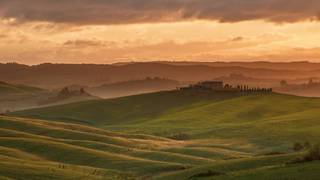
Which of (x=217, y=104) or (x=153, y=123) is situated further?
(x=217, y=104)

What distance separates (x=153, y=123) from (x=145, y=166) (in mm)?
92125

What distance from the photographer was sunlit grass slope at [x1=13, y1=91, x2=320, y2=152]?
114919 millimetres

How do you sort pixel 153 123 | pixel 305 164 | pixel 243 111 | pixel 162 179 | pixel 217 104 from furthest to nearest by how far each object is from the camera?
pixel 217 104 → pixel 243 111 → pixel 153 123 → pixel 162 179 → pixel 305 164

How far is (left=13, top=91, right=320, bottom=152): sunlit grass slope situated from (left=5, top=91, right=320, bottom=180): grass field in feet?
0.58

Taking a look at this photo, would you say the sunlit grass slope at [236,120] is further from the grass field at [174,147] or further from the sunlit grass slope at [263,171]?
the sunlit grass slope at [263,171]

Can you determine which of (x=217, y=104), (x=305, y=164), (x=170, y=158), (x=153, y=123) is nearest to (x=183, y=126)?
(x=153, y=123)

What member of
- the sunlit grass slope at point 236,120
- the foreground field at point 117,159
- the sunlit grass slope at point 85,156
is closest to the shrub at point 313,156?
the foreground field at point 117,159

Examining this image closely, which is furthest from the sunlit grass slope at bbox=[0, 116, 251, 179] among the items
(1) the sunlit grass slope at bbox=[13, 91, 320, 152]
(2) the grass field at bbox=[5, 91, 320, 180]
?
(1) the sunlit grass slope at bbox=[13, 91, 320, 152]

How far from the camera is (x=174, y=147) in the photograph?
313 feet

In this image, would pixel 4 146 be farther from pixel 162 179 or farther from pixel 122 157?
pixel 162 179

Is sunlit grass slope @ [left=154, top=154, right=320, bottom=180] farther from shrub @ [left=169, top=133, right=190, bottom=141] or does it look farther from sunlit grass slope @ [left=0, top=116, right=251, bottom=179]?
shrub @ [left=169, top=133, right=190, bottom=141]

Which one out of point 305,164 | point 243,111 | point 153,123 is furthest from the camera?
point 243,111

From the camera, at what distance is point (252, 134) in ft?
390

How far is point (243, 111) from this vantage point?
17512 centimetres
